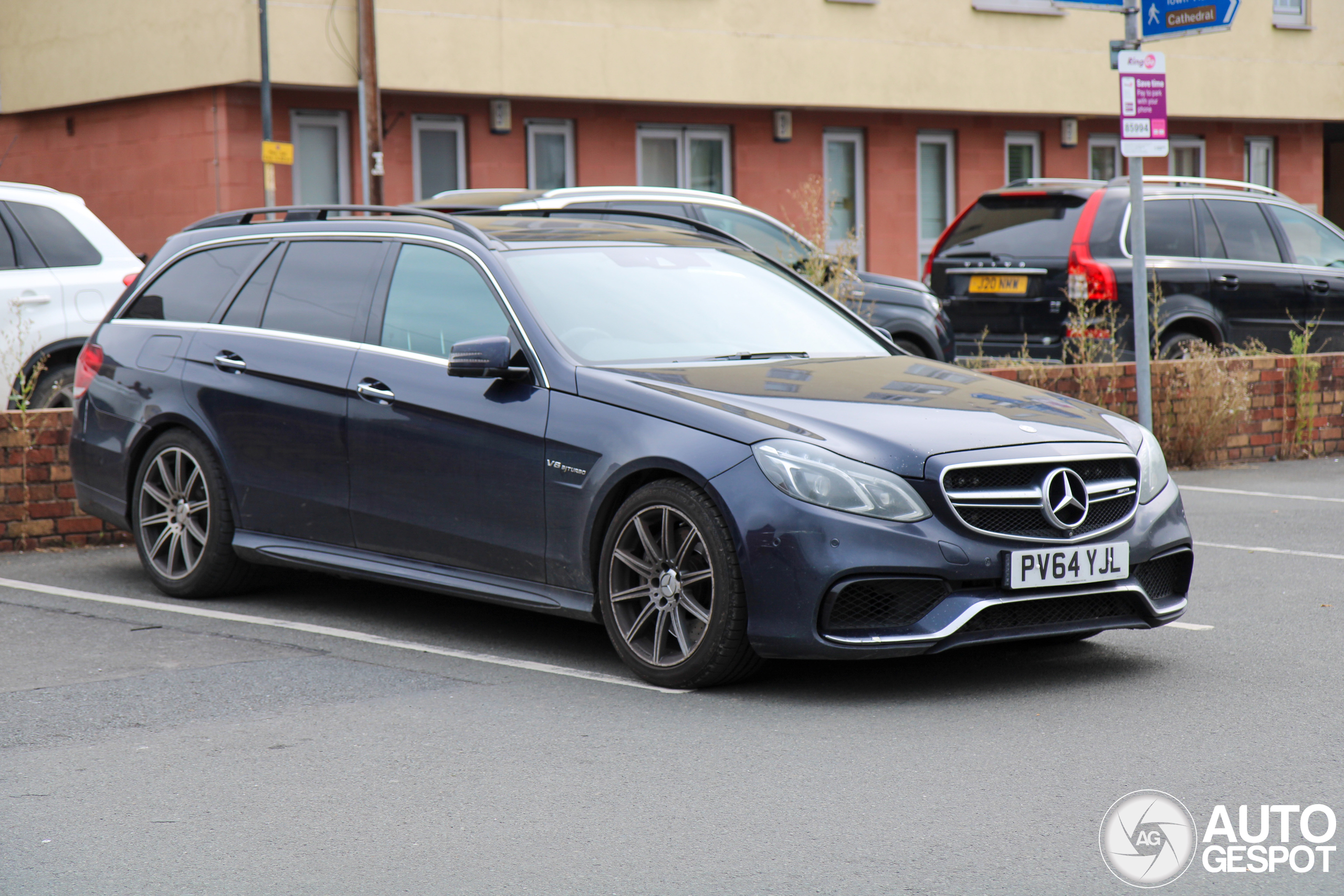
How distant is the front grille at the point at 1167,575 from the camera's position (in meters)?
5.85

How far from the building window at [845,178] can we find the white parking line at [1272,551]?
16.7 metres

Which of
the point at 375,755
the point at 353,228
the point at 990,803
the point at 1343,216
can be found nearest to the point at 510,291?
the point at 353,228

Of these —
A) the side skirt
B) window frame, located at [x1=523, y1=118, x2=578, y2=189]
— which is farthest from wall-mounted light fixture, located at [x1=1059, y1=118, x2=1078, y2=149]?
the side skirt

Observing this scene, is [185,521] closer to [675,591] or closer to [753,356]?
[753,356]

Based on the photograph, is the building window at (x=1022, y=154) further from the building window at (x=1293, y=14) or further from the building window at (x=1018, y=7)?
the building window at (x=1293, y=14)

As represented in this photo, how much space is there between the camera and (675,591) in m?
5.66

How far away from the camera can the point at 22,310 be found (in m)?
10.6

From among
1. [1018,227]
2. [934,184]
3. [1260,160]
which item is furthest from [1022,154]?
[1018,227]

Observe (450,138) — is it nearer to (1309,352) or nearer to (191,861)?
(1309,352)

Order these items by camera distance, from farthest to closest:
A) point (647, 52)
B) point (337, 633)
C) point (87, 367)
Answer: point (647, 52) → point (87, 367) → point (337, 633)

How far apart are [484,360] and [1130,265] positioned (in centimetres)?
875

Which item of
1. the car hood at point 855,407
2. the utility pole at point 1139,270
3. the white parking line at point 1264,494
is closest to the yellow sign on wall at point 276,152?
the utility pole at point 1139,270

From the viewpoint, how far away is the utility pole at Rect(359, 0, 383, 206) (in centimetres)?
2038

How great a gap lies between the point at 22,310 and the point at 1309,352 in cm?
992
